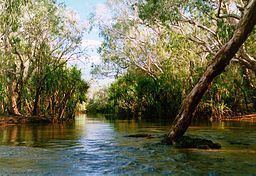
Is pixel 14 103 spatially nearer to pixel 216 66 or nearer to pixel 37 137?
pixel 37 137

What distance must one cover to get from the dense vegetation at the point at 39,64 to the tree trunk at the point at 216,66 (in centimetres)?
1904

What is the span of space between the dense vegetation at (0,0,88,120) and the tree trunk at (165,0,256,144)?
19.0 metres

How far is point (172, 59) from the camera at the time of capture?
33.5 metres

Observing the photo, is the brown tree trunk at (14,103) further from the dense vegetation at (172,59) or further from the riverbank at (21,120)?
the dense vegetation at (172,59)

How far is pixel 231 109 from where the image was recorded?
34406 mm

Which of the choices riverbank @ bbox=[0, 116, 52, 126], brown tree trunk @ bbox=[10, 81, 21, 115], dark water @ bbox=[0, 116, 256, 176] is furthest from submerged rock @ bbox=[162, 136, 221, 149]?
brown tree trunk @ bbox=[10, 81, 21, 115]

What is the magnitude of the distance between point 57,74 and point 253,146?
24339 mm

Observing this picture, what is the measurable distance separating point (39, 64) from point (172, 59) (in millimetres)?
11210

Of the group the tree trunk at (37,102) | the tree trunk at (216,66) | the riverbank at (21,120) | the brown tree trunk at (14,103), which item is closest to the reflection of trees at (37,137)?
the tree trunk at (216,66)

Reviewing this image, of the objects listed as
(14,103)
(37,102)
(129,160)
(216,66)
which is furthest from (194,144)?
(37,102)

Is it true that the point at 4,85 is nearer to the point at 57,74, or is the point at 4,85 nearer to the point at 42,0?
the point at 57,74

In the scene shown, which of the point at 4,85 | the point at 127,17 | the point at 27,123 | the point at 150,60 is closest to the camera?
the point at 27,123

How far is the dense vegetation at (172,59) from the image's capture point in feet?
75.4

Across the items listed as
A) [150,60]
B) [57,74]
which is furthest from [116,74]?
[57,74]
